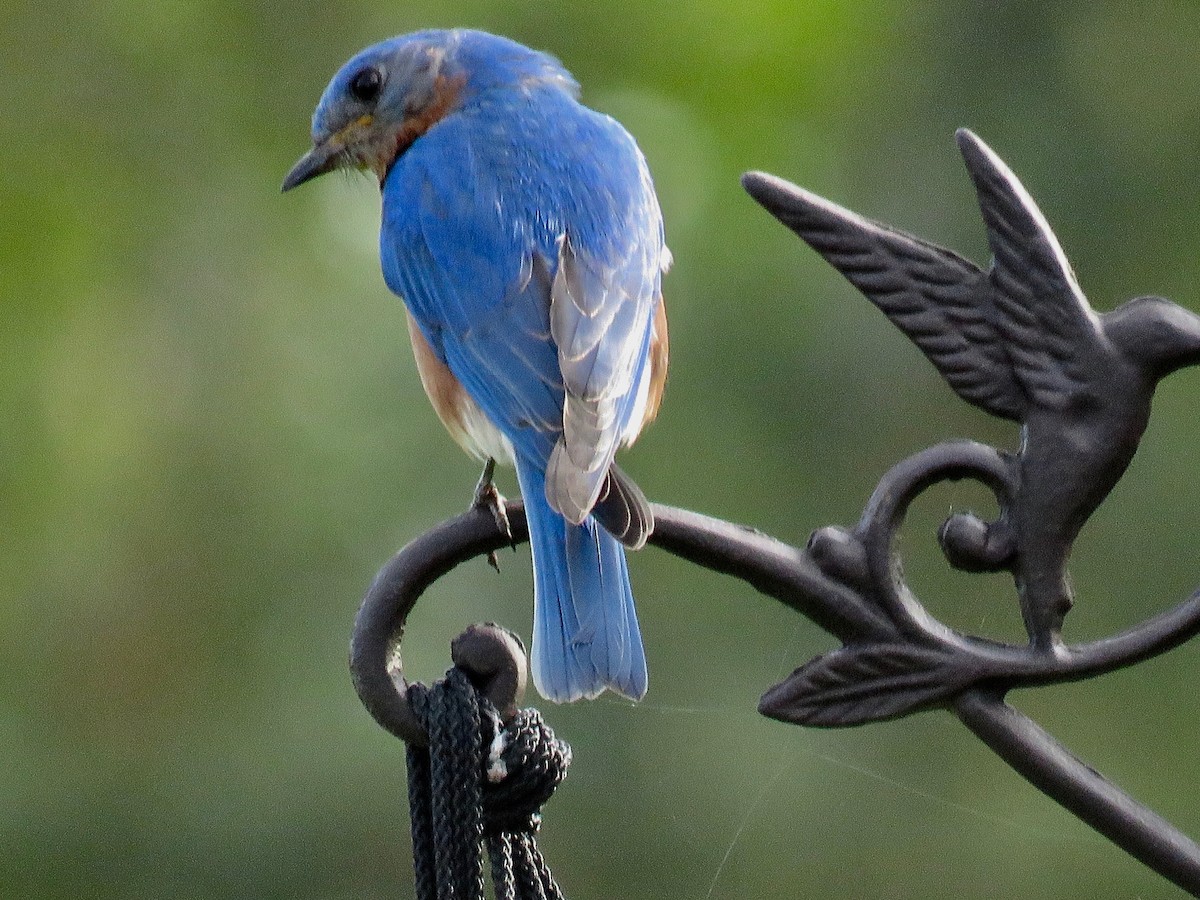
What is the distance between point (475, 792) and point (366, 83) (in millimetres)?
1934

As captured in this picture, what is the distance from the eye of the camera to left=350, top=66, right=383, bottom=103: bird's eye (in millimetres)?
3432

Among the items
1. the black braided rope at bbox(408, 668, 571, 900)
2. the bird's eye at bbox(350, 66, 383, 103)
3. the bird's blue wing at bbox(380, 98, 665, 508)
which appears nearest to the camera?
the black braided rope at bbox(408, 668, 571, 900)

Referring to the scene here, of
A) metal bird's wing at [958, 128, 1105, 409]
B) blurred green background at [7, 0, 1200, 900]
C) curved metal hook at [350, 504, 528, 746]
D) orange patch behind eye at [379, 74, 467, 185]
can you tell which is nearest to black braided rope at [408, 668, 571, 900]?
curved metal hook at [350, 504, 528, 746]

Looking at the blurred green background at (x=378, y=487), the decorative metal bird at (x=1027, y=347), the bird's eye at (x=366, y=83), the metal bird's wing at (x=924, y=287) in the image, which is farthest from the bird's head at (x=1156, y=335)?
the blurred green background at (x=378, y=487)

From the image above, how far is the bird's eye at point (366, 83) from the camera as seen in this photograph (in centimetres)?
343

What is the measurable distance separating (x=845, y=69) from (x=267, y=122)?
139 cm

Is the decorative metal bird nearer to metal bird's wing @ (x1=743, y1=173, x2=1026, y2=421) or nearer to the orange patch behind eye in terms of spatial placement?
metal bird's wing @ (x1=743, y1=173, x2=1026, y2=421)

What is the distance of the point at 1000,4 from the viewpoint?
15.9 feet

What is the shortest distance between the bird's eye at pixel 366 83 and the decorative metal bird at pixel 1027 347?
63.4 inches

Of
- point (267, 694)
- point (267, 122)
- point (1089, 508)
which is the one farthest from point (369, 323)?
point (1089, 508)

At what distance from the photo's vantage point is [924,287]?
1.98 metres

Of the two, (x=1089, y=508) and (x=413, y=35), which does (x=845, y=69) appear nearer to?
(x=413, y=35)

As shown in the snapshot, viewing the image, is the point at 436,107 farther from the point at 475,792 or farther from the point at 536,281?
the point at 475,792

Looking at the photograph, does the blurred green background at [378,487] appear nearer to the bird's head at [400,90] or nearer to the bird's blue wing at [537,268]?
the bird's head at [400,90]
